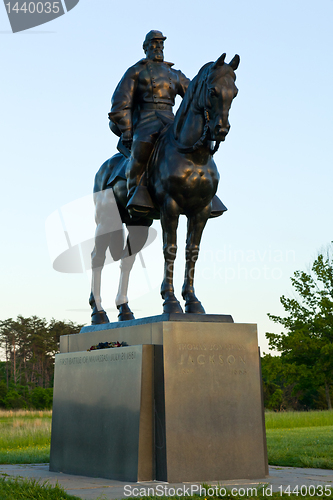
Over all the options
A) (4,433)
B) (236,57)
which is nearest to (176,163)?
(236,57)

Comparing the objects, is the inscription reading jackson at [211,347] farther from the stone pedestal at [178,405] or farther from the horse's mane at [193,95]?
the horse's mane at [193,95]

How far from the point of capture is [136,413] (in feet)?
24.5

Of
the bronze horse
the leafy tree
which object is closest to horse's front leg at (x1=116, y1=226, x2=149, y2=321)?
the bronze horse

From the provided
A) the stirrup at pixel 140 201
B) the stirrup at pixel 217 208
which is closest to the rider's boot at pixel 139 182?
the stirrup at pixel 140 201

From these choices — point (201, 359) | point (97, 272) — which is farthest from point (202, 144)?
point (97, 272)

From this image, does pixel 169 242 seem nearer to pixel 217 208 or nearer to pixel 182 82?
pixel 217 208

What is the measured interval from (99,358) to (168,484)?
209 centimetres

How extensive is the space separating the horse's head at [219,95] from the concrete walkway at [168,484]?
397 centimetres

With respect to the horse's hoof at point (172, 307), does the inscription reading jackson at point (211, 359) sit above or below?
below

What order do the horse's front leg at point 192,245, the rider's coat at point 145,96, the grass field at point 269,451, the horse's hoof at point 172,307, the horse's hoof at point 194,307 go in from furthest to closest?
the rider's coat at point 145,96
the horse's front leg at point 192,245
the horse's hoof at point 194,307
the horse's hoof at point 172,307
the grass field at point 269,451

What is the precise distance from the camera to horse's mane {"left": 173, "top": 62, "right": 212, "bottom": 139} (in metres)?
7.82

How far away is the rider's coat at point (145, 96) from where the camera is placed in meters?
9.26

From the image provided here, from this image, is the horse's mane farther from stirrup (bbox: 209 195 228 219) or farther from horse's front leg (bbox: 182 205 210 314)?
stirrup (bbox: 209 195 228 219)

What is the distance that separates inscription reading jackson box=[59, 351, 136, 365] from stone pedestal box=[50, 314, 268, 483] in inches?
0.6
